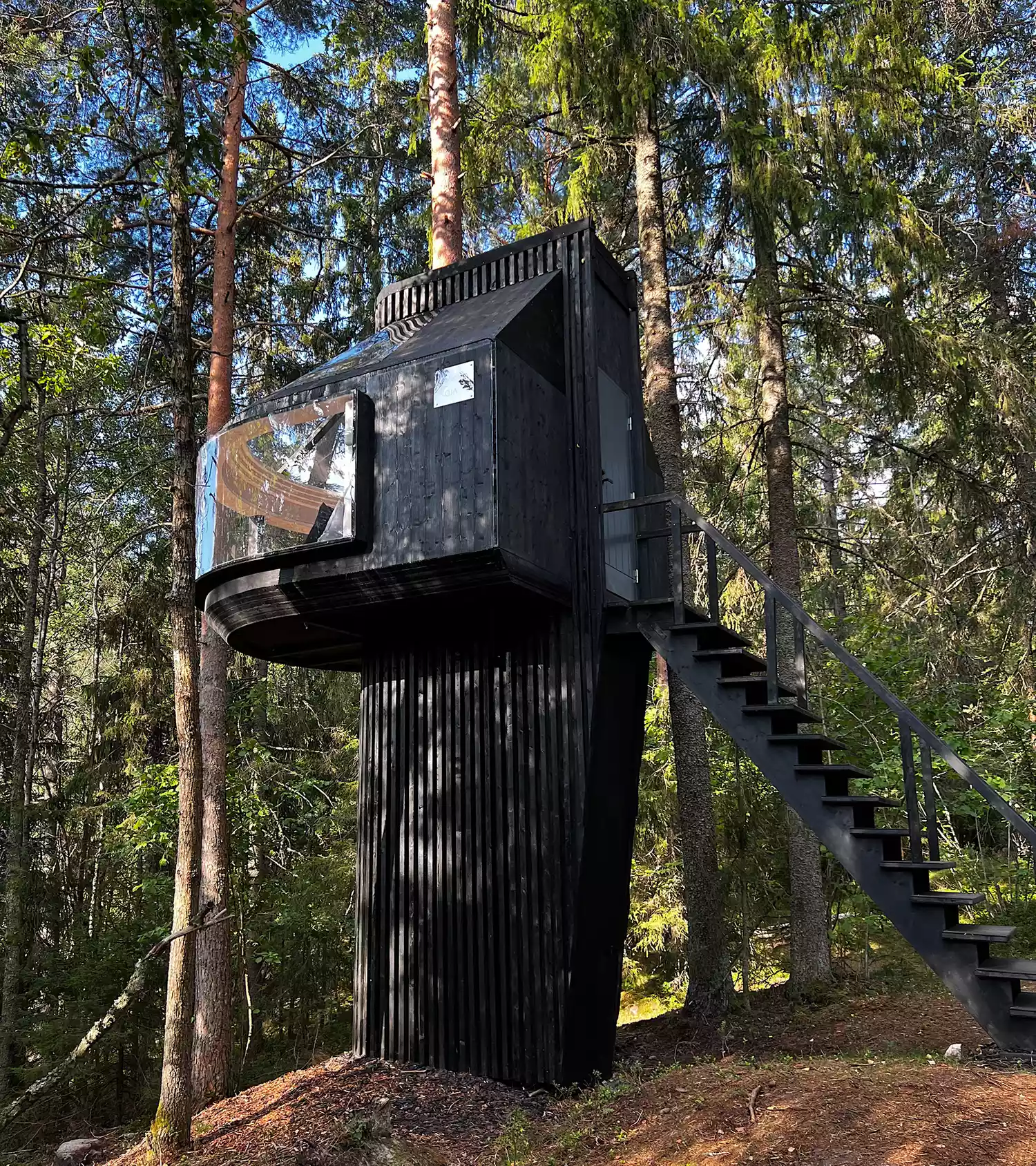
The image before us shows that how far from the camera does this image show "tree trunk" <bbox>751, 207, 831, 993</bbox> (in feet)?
35.0

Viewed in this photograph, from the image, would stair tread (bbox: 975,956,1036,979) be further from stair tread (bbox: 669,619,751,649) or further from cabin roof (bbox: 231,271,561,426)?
cabin roof (bbox: 231,271,561,426)

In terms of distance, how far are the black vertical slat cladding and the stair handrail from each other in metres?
0.66

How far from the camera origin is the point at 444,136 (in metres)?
10.7

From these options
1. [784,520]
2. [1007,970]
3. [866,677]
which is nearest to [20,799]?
[784,520]

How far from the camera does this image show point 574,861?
711 centimetres

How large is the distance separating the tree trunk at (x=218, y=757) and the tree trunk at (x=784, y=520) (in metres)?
5.82

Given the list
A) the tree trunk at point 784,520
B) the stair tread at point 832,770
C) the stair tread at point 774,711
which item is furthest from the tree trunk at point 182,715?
the tree trunk at point 784,520

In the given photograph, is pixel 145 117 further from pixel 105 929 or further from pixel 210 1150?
pixel 105 929

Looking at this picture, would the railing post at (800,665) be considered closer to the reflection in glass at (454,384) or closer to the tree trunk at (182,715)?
the reflection in glass at (454,384)

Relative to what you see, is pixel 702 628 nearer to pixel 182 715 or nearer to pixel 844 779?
pixel 844 779

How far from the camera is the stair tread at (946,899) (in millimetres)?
5590

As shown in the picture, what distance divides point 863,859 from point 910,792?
1.78ft

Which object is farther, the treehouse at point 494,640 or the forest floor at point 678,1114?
the treehouse at point 494,640

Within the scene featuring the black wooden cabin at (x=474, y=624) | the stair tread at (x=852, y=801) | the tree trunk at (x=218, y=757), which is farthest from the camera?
the tree trunk at (x=218, y=757)
